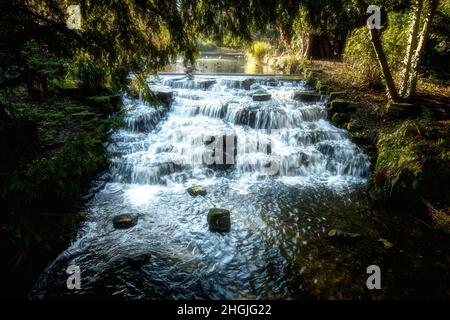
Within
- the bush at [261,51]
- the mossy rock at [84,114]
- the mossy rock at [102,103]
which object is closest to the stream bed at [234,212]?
Result: the mossy rock at [102,103]

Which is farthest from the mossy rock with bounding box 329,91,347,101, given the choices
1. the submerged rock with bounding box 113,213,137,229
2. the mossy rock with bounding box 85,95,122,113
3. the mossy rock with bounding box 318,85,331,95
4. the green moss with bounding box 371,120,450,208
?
the submerged rock with bounding box 113,213,137,229

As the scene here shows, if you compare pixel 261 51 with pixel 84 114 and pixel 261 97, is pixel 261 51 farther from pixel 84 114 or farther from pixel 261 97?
pixel 84 114

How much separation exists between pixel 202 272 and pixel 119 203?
2965 mm

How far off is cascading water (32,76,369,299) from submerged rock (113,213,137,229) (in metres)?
0.14

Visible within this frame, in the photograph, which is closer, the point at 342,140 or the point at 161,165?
the point at 161,165

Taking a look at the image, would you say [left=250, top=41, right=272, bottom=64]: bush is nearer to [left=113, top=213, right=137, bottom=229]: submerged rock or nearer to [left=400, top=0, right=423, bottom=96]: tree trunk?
[left=400, top=0, right=423, bottom=96]: tree trunk

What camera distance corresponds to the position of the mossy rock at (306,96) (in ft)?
38.0

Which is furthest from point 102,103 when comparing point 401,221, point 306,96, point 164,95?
point 401,221

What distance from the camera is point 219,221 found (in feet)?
20.0

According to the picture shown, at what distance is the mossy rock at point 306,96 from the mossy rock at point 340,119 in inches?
72.0

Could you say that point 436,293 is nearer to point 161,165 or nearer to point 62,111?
point 161,165

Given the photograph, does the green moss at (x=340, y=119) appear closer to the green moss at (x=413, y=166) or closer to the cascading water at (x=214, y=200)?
the cascading water at (x=214, y=200)

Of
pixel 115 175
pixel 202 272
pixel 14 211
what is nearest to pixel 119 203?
pixel 115 175

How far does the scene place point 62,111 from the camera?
8.67 meters
